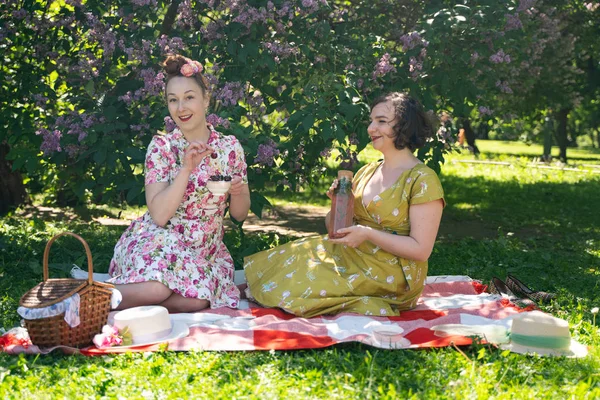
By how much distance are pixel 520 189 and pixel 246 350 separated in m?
8.50

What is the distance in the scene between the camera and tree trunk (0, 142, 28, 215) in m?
8.02

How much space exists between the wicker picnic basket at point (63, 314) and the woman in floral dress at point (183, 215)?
0.39 metres

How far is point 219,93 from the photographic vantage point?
5.07 metres

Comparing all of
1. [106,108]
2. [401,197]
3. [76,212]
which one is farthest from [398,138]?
[76,212]

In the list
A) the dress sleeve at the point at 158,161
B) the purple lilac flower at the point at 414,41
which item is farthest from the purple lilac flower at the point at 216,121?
the purple lilac flower at the point at 414,41

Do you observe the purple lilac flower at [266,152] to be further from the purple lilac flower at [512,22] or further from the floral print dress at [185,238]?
the purple lilac flower at [512,22]

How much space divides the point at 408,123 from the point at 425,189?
0.34 meters

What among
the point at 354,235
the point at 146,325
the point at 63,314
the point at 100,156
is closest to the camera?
the point at 63,314

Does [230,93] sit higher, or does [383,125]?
[230,93]

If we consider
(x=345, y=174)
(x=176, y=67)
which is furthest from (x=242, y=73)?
Answer: (x=345, y=174)

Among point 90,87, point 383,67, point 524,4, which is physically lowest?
point 90,87

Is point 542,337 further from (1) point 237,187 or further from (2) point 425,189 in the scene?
(1) point 237,187

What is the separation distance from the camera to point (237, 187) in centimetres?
392

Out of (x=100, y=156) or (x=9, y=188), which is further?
(x=9, y=188)
